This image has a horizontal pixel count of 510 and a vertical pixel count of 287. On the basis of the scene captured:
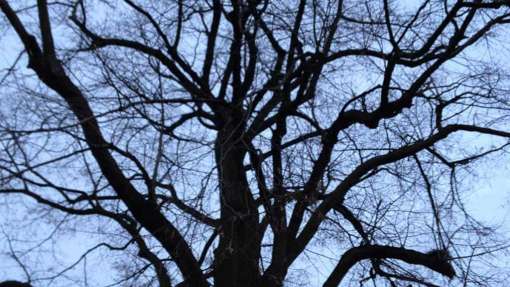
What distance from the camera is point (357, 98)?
6.52 metres

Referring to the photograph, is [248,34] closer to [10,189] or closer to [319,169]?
[319,169]

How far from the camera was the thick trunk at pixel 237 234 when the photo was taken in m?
5.70

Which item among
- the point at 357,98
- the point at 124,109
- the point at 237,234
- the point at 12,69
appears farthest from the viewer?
the point at 357,98

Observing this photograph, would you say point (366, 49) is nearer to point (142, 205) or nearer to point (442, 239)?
point (442, 239)

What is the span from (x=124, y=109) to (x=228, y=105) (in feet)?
4.63

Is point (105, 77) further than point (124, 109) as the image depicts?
Yes

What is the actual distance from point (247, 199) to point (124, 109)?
1.64 metres

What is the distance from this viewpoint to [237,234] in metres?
5.93

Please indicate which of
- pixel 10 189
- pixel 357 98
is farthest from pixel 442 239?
pixel 10 189

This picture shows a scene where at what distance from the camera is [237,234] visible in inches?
233

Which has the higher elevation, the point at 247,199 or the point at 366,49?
the point at 366,49

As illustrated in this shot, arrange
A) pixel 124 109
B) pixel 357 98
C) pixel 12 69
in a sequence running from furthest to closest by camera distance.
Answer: pixel 357 98
pixel 12 69
pixel 124 109

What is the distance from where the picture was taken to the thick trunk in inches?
224

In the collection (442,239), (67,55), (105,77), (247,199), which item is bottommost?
(442,239)
